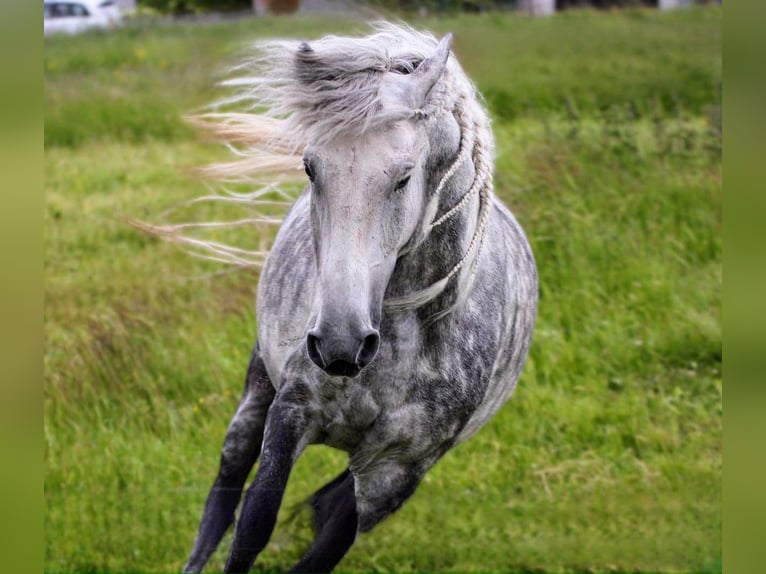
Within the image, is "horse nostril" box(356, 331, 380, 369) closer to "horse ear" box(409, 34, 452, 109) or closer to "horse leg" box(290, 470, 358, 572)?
"horse ear" box(409, 34, 452, 109)

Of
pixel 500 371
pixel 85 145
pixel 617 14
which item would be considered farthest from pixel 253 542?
pixel 617 14

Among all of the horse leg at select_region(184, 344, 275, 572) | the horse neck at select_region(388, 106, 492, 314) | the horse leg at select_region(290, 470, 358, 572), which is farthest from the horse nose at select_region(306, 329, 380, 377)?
the horse leg at select_region(184, 344, 275, 572)

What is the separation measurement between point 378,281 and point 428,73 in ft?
1.73

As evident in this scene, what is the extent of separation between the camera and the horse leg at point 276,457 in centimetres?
279

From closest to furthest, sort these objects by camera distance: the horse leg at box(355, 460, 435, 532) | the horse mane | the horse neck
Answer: the horse mane → the horse neck → the horse leg at box(355, 460, 435, 532)

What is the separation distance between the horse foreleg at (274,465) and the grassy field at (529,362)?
1.46 m

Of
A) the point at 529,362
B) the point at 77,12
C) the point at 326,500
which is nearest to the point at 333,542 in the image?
the point at 326,500

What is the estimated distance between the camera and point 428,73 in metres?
2.47

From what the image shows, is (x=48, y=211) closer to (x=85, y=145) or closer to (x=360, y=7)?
(x=85, y=145)

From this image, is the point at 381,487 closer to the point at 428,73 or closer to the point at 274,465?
the point at 274,465

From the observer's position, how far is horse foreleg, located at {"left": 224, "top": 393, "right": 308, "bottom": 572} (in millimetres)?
2795

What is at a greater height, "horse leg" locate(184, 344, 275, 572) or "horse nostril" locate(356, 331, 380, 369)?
"horse nostril" locate(356, 331, 380, 369)

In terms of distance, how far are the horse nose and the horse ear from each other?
575mm
